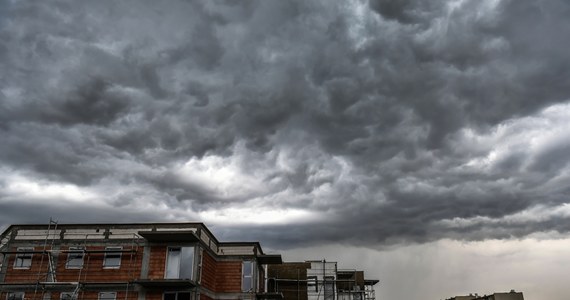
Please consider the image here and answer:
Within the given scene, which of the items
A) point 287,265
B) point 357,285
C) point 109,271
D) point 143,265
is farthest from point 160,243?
point 357,285

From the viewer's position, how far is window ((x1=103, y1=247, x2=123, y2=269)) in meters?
30.1

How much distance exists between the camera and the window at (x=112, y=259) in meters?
30.1

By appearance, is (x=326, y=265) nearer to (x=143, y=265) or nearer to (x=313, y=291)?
(x=313, y=291)

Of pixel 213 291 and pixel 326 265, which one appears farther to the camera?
pixel 326 265

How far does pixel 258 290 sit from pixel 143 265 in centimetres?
1099

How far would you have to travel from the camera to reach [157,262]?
30.0m

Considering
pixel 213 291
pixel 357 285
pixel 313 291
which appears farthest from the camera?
pixel 357 285

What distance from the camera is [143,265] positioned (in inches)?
1176

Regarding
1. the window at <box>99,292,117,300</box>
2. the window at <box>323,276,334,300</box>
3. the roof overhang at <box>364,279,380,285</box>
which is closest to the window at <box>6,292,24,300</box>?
the window at <box>99,292,117,300</box>

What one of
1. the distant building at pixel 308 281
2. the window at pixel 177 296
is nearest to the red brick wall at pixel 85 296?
the window at pixel 177 296

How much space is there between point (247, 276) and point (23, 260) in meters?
15.8

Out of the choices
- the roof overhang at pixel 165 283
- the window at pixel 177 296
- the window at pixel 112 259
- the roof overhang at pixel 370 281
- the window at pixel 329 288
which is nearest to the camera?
the roof overhang at pixel 165 283

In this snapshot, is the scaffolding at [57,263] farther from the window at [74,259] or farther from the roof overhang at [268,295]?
the roof overhang at [268,295]

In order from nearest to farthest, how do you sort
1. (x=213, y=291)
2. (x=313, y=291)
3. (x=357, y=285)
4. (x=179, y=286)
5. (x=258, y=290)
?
(x=179, y=286), (x=213, y=291), (x=258, y=290), (x=313, y=291), (x=357, y=285)
